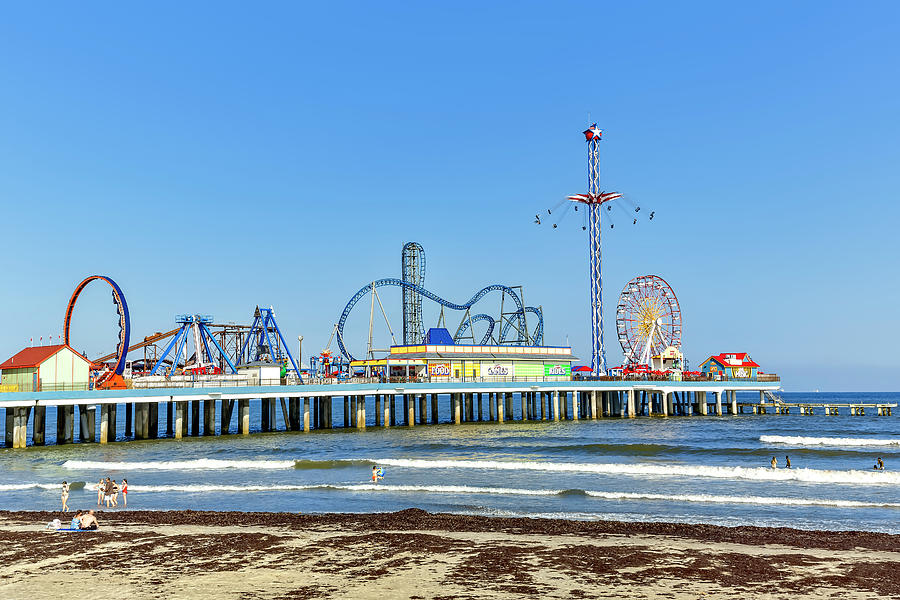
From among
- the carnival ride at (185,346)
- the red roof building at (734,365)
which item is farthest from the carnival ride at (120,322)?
the red roof building at (734,365)

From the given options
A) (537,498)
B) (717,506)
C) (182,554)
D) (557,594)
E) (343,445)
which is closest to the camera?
(557,594)

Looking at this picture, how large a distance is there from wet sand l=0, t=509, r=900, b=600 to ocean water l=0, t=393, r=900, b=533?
327cm

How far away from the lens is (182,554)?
52.1 feet

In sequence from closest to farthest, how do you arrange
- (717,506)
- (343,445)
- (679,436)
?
(717,506)
(343,445)
(679,436)

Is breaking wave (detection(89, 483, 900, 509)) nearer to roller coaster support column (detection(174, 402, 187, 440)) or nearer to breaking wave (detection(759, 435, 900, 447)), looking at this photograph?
roller coaster support column (detection(174, 402, 187, 440))

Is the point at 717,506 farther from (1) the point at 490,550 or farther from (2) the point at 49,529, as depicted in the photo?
(2) the point at 49,529

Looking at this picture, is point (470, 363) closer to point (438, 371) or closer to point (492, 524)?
point (438, 371)

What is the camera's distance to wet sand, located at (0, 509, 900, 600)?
1307 cm

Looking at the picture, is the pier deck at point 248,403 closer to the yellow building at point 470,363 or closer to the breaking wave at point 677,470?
the yellow building at point 470,363

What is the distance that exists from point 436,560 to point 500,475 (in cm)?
1544

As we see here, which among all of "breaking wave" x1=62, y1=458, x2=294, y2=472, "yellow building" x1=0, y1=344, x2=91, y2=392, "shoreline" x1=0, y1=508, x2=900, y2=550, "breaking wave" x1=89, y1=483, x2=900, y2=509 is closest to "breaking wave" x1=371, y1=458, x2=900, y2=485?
"breaking wave" x1=62, y1=458, x2=294, y2=472

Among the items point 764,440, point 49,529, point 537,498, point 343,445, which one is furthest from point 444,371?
point 49,529

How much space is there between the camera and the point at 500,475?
3048 centimetres

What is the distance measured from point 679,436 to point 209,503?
33937 millimetres
